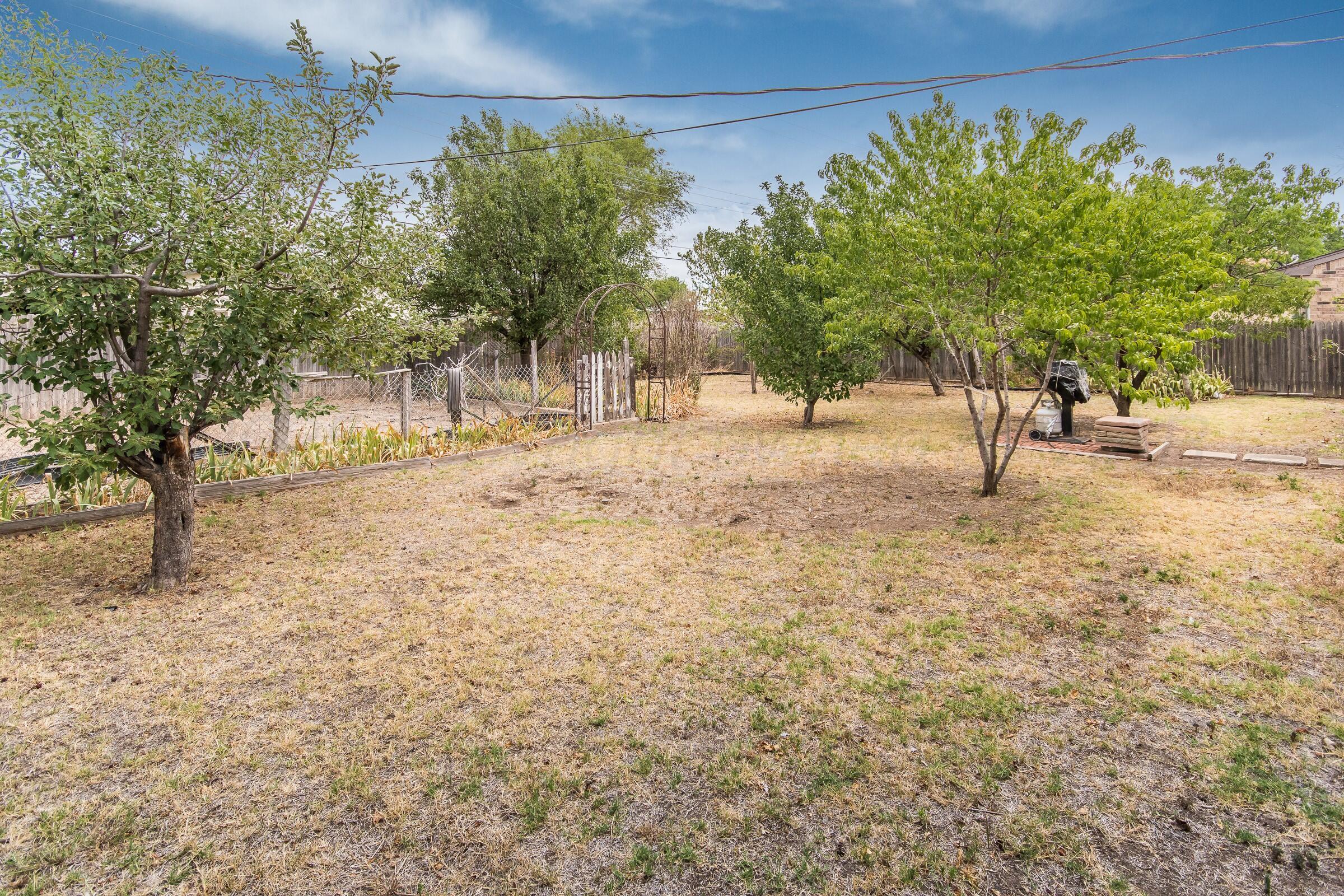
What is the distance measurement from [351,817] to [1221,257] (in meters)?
10.2

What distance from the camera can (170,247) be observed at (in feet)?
14.1

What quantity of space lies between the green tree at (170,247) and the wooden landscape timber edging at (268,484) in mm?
2205

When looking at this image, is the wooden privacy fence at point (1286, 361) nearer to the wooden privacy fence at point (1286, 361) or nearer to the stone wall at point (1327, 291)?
the wooden privacy fence at point (1286, 361)

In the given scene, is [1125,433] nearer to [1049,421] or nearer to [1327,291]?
[1049,421]

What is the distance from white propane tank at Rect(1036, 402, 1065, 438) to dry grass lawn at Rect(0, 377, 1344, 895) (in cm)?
421

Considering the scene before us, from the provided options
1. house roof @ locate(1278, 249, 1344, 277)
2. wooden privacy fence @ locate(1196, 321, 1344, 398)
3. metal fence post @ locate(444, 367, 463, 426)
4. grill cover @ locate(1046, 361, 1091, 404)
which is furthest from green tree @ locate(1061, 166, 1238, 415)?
house roof @ locate(1278, 249, 1344, 277)

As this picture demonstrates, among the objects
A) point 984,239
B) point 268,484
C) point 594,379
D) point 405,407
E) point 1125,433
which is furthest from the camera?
point 594,379

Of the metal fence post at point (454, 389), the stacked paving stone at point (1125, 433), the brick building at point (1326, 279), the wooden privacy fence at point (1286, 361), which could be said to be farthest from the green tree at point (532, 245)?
the brick building at point (1326, 279)

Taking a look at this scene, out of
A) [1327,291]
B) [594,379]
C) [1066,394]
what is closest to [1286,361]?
[1327,291]

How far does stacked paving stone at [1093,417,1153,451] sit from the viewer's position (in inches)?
368

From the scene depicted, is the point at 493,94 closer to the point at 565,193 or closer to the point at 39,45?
the point at 39,45

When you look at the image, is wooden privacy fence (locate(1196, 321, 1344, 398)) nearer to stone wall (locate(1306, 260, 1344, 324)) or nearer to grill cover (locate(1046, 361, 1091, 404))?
stone wall (locate(1306, 260, 1344, 324))

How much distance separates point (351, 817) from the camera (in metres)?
2.56

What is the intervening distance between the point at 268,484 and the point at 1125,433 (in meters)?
10.6
